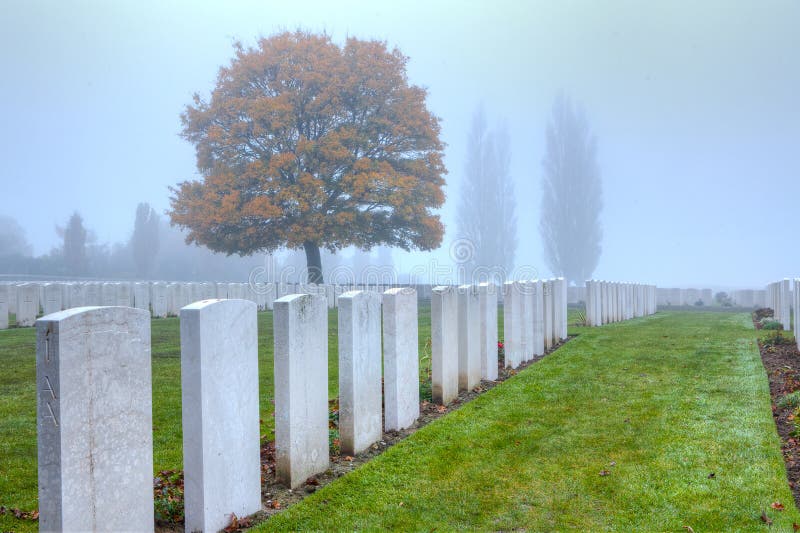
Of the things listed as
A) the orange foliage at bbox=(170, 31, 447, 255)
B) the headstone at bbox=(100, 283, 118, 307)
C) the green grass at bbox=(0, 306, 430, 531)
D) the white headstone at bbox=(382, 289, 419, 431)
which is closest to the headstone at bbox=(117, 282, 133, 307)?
the headstone at bbox=(100, 283, 118, 307)

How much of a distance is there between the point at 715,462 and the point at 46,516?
450 cm

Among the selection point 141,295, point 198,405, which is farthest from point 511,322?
point 141,295

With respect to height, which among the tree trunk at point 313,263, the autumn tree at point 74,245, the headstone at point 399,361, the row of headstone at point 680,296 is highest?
the autumn tree at point 74,245

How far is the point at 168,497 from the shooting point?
385 centimetres

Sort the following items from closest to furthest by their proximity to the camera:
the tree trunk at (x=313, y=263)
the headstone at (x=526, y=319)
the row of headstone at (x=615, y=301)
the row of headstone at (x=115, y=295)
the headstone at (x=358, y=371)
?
1. the headstone at (x=358, y=371)
2. the headstone at (x=526, y=319)
3. the row of headstone at (x=615, y=301)
4. the row of headstone at (x=115, y=295)
5. the tree trunk at (x=313, y=263)

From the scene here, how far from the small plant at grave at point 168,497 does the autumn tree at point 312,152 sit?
828 inches

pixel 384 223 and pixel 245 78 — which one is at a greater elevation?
pixel 245 78

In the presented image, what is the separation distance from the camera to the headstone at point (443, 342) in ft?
21.9

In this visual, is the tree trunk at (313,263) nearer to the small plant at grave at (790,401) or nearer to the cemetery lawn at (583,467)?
the cemetery lawn at (583,467)

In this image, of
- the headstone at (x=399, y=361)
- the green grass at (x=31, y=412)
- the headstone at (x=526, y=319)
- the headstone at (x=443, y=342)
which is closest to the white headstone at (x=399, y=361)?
the headstone at (x=399, y=361)

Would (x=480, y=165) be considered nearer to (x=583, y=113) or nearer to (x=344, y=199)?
(x=583, y=113)

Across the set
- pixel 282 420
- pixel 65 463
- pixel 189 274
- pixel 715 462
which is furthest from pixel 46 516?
pixel 189 274

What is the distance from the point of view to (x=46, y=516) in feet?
8.66

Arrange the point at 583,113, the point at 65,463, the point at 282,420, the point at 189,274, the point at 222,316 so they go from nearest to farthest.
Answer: the point at 65,463, the point at 222,316, the point at 282,420, the point at 583,113, the point at 189,274
